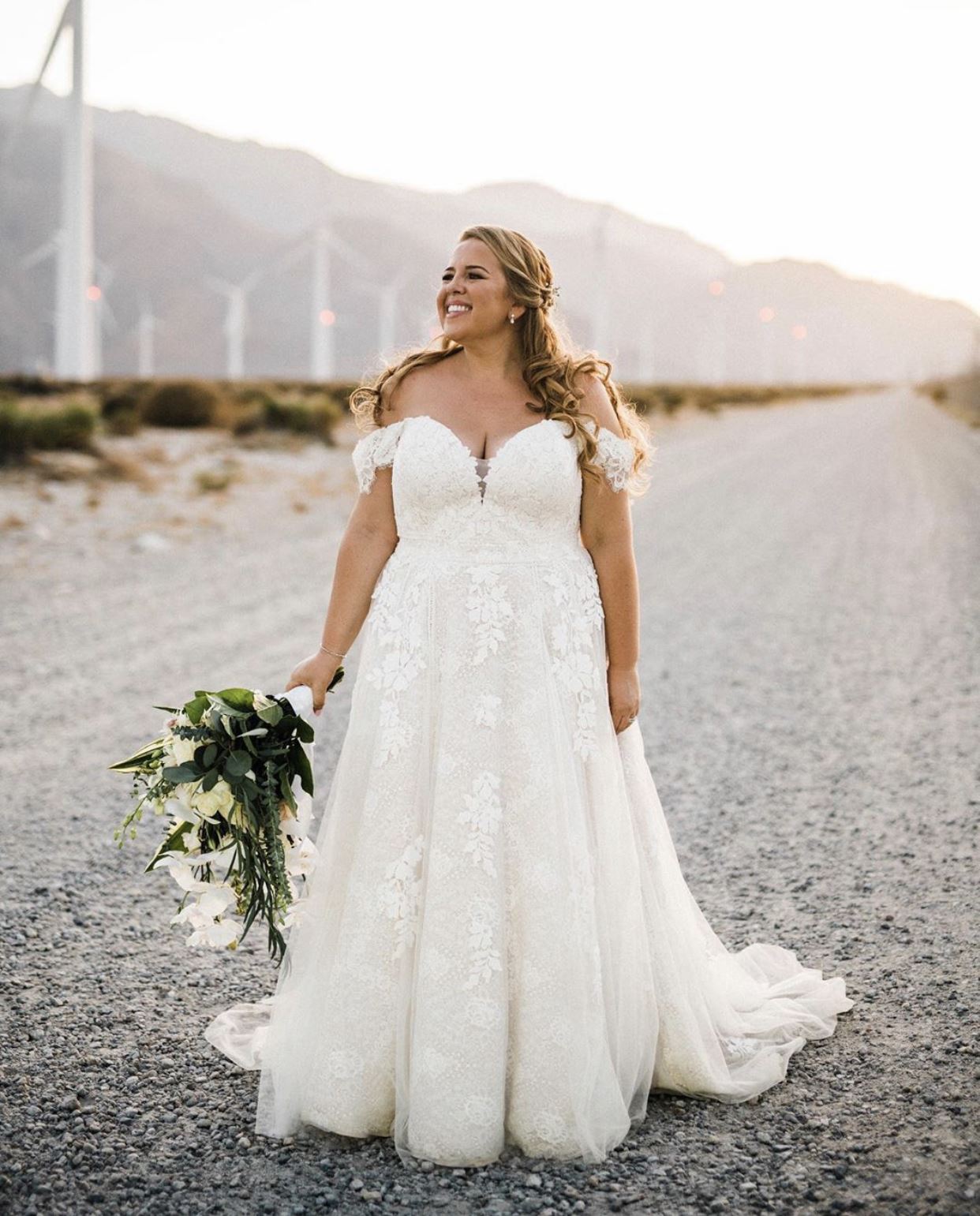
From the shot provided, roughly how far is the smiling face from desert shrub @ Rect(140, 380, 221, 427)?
768 inches

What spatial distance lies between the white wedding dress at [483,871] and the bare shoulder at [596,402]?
2.3 inches

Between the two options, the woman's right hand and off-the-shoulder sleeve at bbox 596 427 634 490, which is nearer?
off-the-shoulder sleeve at bbox 596 427 634 490

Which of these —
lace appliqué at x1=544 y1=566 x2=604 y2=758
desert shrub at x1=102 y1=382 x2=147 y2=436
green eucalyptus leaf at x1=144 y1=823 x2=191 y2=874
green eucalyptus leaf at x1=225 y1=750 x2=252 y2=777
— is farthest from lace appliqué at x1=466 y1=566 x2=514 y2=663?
desert shrub at x1=102 y1=382 x2=147 y2=436

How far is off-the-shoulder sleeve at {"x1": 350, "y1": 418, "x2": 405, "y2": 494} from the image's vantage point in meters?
3.08

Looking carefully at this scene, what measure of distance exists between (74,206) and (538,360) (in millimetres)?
26741

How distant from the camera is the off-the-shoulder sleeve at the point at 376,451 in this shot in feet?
10.1

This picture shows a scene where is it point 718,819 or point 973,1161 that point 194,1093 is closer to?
point 973,1161

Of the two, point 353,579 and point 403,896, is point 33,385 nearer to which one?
point 353,579

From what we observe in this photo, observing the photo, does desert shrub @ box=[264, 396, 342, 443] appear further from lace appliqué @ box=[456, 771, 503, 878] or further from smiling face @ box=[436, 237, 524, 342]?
lace appliqué @ box=[456, 771, 503, 878]

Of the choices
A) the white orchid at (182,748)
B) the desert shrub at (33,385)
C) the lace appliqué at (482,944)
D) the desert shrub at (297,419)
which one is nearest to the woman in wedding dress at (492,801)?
the lace appliqué at (482,944)

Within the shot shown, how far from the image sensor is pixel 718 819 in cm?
531

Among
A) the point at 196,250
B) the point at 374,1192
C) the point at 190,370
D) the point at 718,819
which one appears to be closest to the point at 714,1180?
the point at 374,1192

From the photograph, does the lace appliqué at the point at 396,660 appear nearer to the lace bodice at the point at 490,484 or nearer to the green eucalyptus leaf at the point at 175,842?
the lace bodice at the point at 490,484

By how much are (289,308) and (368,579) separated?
5341 inches
